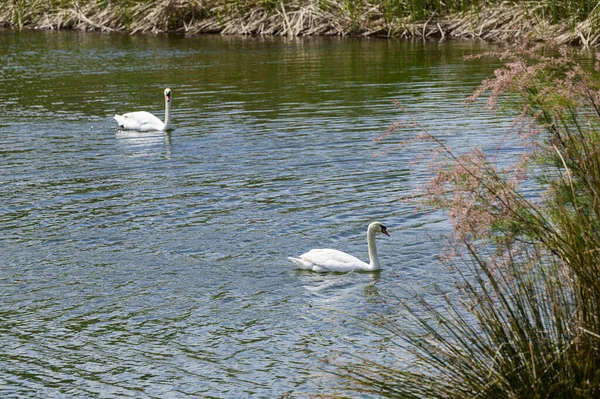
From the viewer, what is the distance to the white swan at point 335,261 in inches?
439

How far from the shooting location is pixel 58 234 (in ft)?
42.5

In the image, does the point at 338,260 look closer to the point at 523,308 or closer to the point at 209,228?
the point at 209,228

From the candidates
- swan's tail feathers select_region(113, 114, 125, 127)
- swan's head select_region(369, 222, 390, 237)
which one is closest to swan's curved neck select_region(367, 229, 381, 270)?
swan's head select_region(369, 222, 390, 237)

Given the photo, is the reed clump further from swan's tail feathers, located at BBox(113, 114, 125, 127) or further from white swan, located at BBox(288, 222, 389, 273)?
swan's tail feathers, located at BBox(113, 114, 125, 127)

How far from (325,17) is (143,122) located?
1787cm

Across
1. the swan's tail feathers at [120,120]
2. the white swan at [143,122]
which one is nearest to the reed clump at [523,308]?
the white swan at [143,122]

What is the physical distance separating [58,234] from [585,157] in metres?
7.75

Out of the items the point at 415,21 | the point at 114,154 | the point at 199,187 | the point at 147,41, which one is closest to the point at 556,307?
the point at 199,187

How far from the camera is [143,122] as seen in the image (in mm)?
20938

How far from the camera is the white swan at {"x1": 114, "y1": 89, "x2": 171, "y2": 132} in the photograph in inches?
819

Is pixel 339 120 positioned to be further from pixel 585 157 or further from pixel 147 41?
pixel 147 41

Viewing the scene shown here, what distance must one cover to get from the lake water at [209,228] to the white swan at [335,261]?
0.42 ft

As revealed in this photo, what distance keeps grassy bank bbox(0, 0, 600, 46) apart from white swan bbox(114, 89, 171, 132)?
10958 millimetres

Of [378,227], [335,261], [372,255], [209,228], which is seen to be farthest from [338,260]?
[209,228]
